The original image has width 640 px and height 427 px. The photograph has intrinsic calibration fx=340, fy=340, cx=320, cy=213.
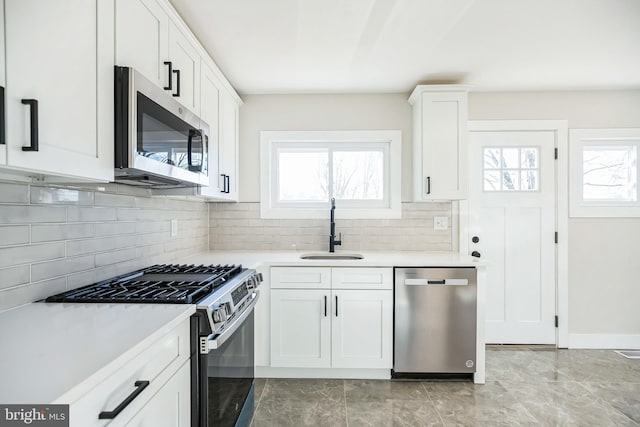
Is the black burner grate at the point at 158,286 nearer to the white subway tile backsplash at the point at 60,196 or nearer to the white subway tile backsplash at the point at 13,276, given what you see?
the white subway tile backsplash at the point at 13,276

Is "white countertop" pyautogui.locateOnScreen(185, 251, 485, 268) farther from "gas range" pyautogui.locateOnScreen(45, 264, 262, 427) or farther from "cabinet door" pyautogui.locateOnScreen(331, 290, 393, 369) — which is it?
"gas range" pyautogui.locateOnScreen(45, 264, 262, 427)

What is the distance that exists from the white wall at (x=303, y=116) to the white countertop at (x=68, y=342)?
6.85 ft

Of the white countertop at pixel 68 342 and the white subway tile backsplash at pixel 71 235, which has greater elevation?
the white subway tile backsplash at pixel 71 235

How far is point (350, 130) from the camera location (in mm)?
3199

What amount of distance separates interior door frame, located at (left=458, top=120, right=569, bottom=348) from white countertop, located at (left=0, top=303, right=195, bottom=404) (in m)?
2.68

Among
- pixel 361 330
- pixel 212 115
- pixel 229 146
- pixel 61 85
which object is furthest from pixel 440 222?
pixel 61 85

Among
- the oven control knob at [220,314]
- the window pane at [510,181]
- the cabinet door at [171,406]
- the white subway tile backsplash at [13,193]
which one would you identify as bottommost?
the cabinet door at [171,406]

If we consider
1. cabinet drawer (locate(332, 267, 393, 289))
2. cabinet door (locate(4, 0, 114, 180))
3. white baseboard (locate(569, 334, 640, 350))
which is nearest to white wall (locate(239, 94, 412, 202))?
cabinet drawer (locate(332, 267, 393, 289))

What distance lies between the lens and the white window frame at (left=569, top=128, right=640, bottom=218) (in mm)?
3148

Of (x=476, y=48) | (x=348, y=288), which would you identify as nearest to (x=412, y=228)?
(x=348, y=288)

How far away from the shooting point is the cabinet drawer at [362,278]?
99.0 inches

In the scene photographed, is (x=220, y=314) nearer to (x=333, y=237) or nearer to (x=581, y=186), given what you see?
(x=333, y=237)

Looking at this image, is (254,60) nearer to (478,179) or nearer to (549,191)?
(478,179)

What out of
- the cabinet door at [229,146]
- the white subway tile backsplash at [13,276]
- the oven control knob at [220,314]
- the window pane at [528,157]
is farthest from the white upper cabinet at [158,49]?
the window pane at [528,157]
